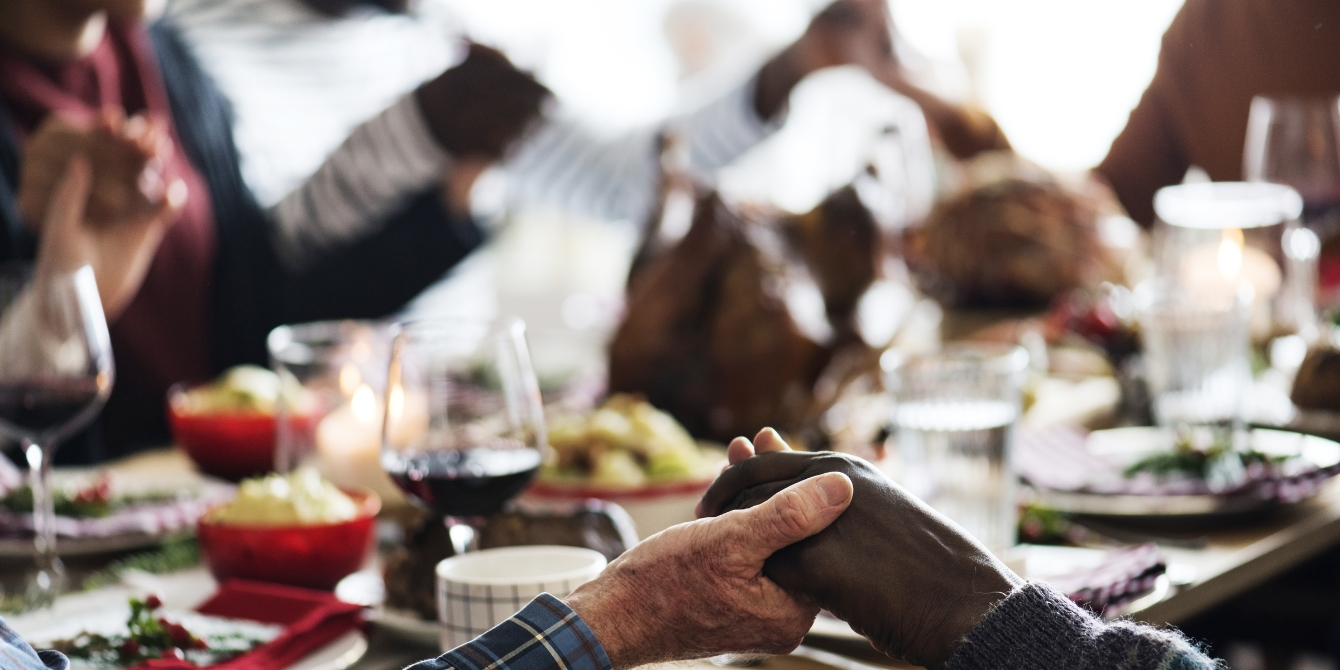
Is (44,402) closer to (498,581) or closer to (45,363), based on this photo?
(45,363)

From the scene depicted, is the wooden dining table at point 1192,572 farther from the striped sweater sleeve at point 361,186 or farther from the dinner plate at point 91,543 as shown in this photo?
the striped sweater sleeve at point 361,186

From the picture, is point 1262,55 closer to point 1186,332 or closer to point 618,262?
point 1186,332

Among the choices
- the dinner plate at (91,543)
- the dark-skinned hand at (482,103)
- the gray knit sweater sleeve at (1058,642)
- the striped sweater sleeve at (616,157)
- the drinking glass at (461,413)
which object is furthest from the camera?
the striped sweater sleeve at (616,157)

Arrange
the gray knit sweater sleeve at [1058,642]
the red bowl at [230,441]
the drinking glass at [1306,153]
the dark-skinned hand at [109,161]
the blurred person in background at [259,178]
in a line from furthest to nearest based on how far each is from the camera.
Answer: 1. the blurred person in background at [259,178]
2. the drinking glass at [1306,153]
3. the dark-skinned hand at [109,161]
4. the red bowl at [230,441]
5. the gray knit sweater sleeve at [1058,642]

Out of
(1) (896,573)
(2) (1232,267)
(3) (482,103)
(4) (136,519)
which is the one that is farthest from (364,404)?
(2) (1232,267)

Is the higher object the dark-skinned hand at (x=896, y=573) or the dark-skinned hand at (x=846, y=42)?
the dark-skinned hand at (x=846, y=42)

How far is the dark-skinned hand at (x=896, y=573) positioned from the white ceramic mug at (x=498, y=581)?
172 millimetres

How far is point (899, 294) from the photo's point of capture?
201cm

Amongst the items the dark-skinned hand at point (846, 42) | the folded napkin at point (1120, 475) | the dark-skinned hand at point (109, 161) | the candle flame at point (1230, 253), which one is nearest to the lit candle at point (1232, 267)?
the candle flame at point (1230, 253)

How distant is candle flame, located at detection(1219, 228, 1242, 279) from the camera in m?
2.11

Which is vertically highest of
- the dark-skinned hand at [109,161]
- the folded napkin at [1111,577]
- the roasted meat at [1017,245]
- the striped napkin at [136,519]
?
the dark-skinned hand at [109,161]

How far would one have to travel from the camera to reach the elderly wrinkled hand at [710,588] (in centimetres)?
72

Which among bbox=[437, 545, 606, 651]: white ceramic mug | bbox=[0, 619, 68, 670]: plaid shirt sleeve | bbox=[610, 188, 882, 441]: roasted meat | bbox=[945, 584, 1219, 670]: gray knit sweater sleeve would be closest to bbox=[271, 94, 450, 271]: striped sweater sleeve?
bbox=[610, 188, 882, 441]: roasted meat

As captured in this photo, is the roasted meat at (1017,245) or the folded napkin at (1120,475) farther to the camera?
the roasted meat at (1017,245)
